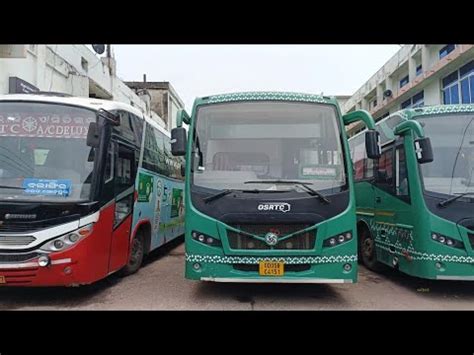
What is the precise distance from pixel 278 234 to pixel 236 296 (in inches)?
49.7

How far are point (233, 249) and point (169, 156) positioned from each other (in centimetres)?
487

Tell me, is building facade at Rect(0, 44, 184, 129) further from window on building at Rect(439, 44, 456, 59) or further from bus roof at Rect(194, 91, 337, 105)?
window on building at Rect(439, 44, 456, 59)

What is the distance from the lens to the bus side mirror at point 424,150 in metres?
5.30

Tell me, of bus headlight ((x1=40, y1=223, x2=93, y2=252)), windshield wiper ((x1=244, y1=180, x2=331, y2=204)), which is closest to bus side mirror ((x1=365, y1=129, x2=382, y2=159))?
windshield wiper ((x1=244, y1=180, x2=331, y2=204))

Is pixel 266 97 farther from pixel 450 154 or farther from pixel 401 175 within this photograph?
pixel 450 154

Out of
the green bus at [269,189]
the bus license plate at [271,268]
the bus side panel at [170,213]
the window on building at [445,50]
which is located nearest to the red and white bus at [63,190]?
the green bus at [269,189]

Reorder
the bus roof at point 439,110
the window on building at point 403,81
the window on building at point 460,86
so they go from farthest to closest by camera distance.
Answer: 1. the window on building at point 403,81
2. the window on building at point 460,86
3. the bus roof at point 439,110

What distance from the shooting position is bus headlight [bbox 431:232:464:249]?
5.30m

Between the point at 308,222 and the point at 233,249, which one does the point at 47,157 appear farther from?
the point at 308,222

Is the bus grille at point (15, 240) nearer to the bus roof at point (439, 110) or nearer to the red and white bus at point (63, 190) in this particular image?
the red and white bus at point (63, 190)

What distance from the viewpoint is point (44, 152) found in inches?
207

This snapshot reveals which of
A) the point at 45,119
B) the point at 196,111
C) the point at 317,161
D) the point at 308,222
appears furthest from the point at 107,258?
the point at 317,161

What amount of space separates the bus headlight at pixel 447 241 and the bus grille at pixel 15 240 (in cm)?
537

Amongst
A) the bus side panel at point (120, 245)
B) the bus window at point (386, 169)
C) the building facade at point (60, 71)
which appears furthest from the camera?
the building facade at point (60, 71)
